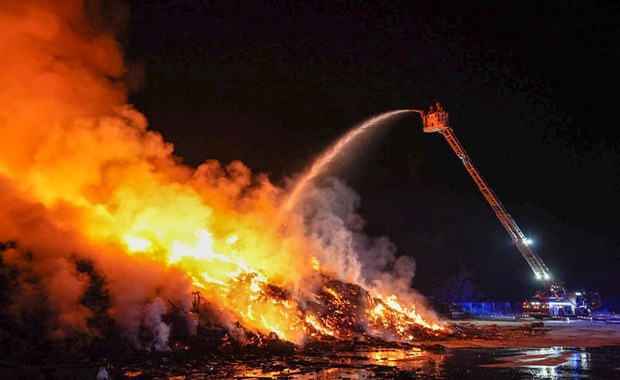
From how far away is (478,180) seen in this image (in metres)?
47.1

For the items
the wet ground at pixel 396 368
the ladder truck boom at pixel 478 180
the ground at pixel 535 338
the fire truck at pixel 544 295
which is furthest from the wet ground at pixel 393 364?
the fire truck at pixel 544 295

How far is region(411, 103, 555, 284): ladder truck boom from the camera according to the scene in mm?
36344

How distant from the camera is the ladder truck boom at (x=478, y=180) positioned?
3634cm

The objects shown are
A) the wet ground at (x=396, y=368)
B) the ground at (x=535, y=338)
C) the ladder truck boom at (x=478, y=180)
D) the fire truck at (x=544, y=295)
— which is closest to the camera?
the wet ground at (x=396, y=368)

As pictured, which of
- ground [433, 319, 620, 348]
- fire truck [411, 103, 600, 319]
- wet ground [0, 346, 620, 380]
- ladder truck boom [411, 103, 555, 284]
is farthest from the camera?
fire truck [411, 103, 600, 319]

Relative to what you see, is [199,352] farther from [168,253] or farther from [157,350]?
[168,253]

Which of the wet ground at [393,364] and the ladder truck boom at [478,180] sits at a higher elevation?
the ladder truck boom at [478,180]

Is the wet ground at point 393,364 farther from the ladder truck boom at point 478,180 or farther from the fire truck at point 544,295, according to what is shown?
the fire truck at point 544,295

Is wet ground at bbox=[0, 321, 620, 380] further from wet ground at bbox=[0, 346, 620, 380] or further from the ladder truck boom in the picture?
the ladder truck boom

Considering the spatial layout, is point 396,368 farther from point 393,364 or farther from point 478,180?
point 478,180

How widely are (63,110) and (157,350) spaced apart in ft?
43.5

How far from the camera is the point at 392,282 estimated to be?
39469 mm

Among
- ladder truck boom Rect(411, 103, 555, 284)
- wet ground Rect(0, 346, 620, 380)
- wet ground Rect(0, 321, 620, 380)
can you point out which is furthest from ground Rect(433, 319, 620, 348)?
ladder truck boom Rect(411, 103, 555, 284)

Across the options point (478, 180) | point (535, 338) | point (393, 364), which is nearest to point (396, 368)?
point (393, 364)
